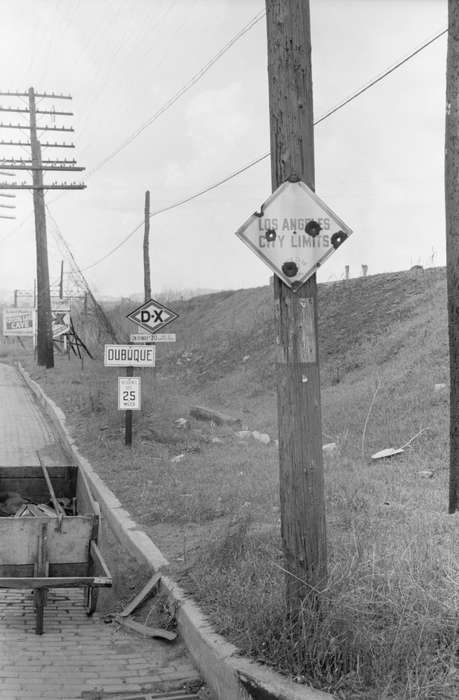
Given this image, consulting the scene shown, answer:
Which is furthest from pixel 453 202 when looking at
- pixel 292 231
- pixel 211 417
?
pixel 211 417

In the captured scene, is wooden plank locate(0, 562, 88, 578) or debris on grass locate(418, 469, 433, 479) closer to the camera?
wooden plank locate(0, 562, 88, 578)

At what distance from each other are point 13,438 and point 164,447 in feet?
14.5

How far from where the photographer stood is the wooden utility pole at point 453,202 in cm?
905

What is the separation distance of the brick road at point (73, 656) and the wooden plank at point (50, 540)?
0.50m

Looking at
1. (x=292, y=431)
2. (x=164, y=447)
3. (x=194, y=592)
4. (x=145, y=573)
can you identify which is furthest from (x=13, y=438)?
(x=292, y=431)

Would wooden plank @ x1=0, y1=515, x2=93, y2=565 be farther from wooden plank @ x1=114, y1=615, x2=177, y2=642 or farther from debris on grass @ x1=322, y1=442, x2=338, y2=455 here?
debris on grass @ x1=322, y1=442, x2=338, y2=455

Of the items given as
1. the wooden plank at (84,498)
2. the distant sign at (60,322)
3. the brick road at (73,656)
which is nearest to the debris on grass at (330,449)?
the wooden plank at (84,498)

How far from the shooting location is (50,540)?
6805mm

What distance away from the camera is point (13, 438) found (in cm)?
1697

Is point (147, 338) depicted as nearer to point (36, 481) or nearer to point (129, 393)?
point (129, 393)

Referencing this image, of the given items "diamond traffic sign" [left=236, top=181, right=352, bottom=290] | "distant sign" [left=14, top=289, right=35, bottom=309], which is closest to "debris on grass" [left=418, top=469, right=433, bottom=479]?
"diamond traffic sign" [left=236, top=181, right=352, bottom=290]

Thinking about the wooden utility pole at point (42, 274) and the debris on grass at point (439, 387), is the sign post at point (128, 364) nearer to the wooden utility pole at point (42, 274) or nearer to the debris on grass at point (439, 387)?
the debris on grass at point (439, 387)

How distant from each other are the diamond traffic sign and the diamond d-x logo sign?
9.69 m

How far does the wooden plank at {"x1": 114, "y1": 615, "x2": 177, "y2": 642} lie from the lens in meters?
6.12
